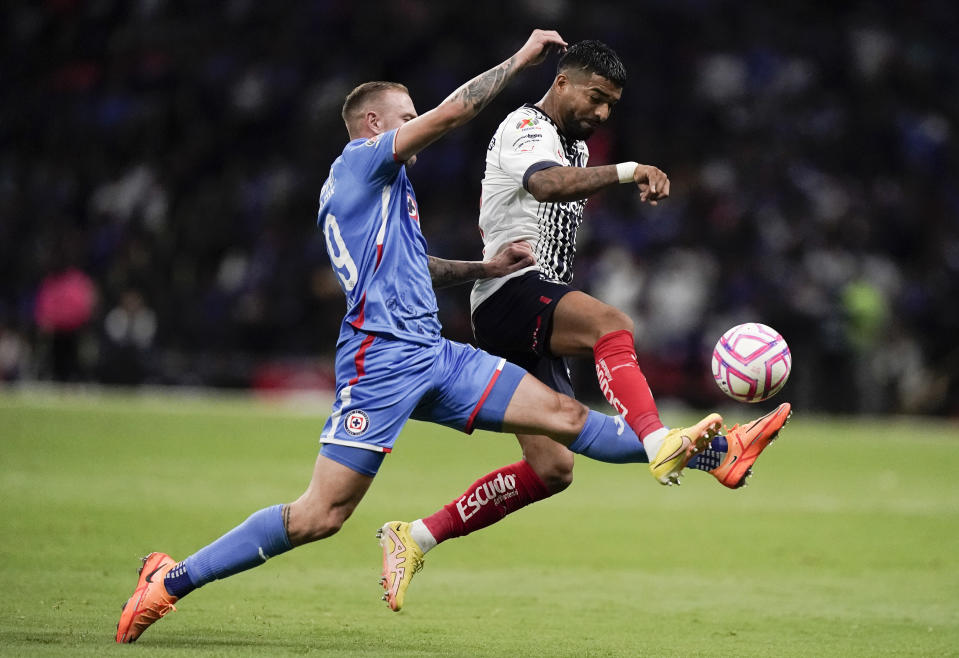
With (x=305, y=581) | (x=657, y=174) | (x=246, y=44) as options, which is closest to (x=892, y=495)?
(x=305, y=581)

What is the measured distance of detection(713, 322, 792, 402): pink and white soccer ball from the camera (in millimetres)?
6535

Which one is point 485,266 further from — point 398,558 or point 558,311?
point 398,558

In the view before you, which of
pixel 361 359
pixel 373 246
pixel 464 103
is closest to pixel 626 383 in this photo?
pixel 361 359

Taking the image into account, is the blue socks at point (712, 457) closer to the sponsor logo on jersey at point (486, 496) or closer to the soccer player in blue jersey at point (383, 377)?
the soccer player in blue jersey at point (383, 377)

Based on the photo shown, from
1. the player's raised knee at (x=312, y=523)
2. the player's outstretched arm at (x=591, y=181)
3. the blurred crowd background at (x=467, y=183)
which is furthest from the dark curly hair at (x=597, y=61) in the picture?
the blurred crowd background at (x=467, y=183)

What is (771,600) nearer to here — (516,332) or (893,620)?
(893,620)

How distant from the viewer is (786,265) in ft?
71.9

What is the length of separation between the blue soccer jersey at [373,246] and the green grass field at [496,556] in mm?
1527

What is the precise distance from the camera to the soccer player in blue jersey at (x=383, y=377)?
612 cm

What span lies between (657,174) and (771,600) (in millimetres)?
3285

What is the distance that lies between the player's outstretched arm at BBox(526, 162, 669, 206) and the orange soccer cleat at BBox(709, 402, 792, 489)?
1.18 meters

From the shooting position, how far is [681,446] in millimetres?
5922

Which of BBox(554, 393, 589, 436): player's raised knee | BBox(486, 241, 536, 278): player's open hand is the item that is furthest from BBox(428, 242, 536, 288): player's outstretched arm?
BBox(554, 393, 589, 436): player's raised knee

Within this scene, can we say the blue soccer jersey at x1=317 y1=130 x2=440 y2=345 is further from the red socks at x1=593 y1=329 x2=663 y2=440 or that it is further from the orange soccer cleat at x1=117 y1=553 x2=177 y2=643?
the orange soccer cleat at x1=117 y1=553 x2=177 y2=643
